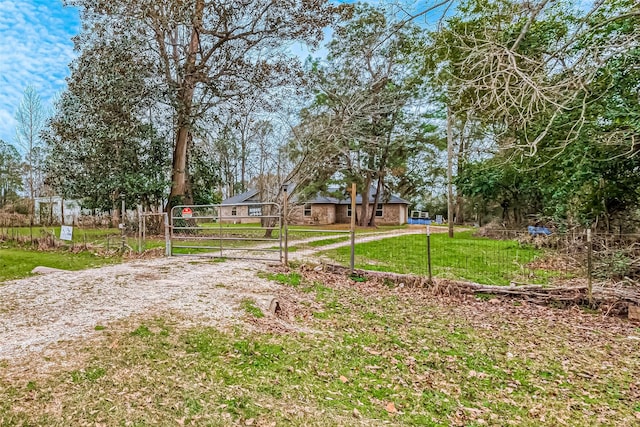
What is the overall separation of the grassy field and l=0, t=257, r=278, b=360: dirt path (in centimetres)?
37

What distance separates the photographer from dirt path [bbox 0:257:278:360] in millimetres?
3324

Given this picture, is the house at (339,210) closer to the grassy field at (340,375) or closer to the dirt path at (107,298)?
the dirt path at (107,298)

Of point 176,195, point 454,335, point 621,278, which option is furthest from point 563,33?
point 176,195

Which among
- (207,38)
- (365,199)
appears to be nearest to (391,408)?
(207,38)

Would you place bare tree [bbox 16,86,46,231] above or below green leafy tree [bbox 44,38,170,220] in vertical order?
above

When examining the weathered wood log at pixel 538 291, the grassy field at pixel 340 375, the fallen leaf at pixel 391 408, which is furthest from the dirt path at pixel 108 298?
the weathered wood log at pixel 538 291

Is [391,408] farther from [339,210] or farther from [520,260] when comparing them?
[339,210]

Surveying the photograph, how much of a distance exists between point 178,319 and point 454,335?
10.2 feet

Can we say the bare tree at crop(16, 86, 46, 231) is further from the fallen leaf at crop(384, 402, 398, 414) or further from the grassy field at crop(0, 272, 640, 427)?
the fallen leaf at crop(384, 402, 398, 414)

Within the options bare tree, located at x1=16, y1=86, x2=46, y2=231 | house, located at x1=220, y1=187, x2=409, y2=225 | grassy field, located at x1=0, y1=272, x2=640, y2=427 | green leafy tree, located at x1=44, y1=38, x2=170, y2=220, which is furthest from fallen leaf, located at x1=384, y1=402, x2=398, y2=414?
bare tree, located at x1=16, y1=86, x2=46, y2=231

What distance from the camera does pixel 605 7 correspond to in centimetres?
570

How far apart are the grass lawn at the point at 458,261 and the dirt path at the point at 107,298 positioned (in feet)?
9.65

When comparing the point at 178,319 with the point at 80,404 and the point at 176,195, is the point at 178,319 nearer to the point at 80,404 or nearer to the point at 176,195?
the point at 80,404

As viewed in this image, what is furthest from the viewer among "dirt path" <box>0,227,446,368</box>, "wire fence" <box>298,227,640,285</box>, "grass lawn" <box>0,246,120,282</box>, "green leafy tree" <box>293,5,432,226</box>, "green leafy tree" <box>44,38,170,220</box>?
"green leafy tree" <box>293,5,432,226</box>
